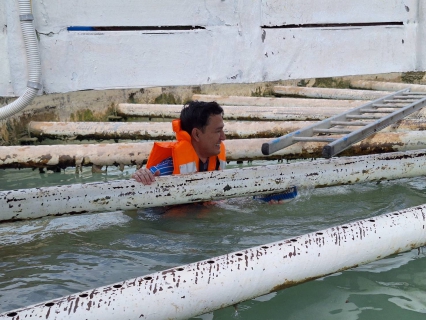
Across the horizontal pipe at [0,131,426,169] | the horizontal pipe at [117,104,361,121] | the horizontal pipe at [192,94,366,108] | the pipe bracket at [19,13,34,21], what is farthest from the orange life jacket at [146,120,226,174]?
the horizontal pipe at [192,94,366,108]

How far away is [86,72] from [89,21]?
0.82 ft

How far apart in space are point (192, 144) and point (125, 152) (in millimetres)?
697

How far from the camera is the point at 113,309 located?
7.22ft

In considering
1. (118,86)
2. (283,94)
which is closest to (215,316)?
(118,86)

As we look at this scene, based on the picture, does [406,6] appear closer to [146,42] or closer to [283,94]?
[146,42]

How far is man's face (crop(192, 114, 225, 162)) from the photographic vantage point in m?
4.06

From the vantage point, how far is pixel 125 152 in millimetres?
4637

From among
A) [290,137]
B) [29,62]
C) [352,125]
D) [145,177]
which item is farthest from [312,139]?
[29,62]

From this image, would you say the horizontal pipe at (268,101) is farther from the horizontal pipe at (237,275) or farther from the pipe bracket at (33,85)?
the pipe bracket at (33,85)

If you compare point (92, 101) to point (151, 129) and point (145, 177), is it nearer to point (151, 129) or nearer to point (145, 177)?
point (151, 129)

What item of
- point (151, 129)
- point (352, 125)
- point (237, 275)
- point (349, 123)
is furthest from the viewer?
point (151, 129)

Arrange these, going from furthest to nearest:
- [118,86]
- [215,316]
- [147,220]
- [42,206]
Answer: [147,220], [42,206], [118,86], [215,316]

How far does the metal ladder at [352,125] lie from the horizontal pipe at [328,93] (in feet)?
3.65

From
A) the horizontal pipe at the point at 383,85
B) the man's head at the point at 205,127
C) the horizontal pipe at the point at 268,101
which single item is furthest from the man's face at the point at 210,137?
the horizontal pipe at the point at 383,85
